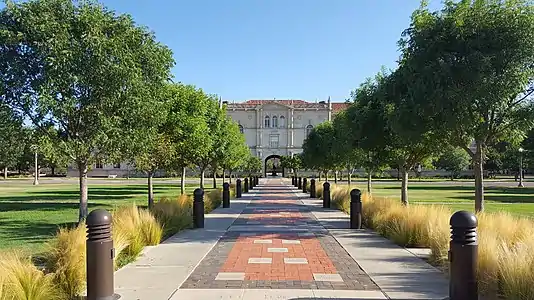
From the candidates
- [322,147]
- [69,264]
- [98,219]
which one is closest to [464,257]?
[98,219]

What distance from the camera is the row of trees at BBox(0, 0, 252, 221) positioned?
535 inches

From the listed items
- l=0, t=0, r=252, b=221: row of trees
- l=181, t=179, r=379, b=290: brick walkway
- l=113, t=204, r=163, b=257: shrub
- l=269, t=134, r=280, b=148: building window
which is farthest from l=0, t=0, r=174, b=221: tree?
l=269, t=134, r=280, b=148: building window

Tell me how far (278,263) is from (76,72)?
7.53 m

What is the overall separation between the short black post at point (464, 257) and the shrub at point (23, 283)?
498 centimetres

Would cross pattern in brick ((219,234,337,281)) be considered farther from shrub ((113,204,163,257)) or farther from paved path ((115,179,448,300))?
shrub ((113,204,163,257))

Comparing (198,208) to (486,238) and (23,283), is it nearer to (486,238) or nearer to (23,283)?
(486,238)

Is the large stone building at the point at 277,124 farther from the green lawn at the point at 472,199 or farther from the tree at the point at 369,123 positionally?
the tree at the point at 369,123

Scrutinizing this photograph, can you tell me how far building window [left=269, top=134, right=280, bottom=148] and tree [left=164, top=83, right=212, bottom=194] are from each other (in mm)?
95505

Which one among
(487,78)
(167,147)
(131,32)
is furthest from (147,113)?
(487,78)

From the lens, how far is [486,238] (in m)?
8.64

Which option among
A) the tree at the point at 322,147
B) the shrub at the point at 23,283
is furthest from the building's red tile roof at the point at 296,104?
the shrub at the point at 23,283

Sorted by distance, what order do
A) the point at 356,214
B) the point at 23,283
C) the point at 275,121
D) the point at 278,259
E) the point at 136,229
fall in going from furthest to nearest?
the point at 275,121 < the point at 356,214 < the point at 136,229 < the point at 278,259 < the point at 23,283

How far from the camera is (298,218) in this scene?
19047 millimetres

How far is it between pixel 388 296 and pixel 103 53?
31.8ft
